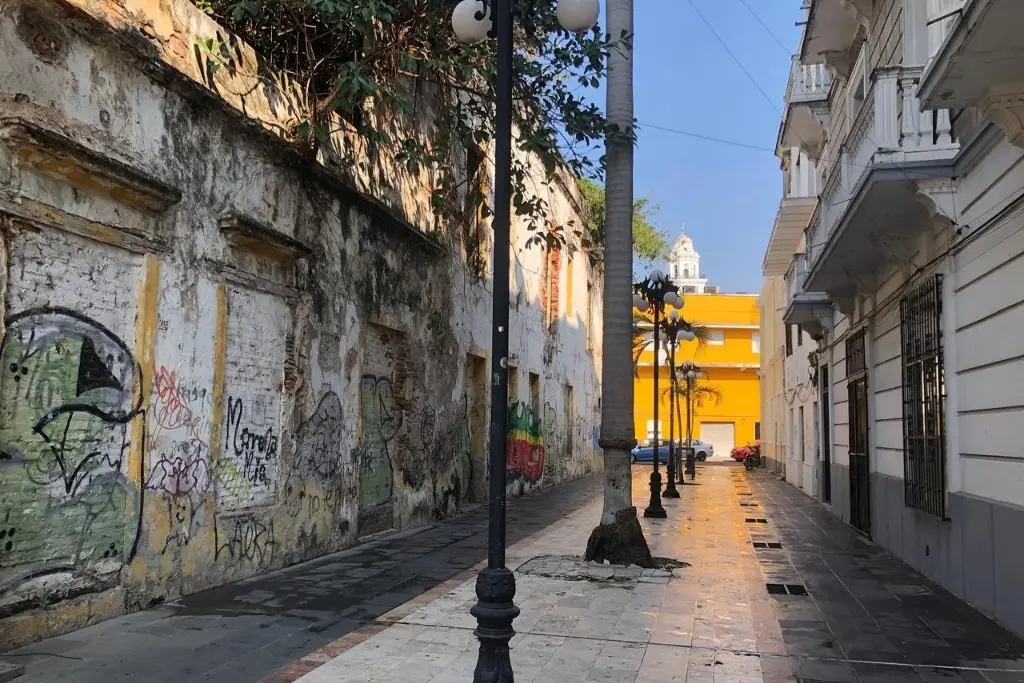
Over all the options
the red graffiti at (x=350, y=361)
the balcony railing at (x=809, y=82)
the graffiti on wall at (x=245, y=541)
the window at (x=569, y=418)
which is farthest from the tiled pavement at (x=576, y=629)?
the window at (x=569, y=418)

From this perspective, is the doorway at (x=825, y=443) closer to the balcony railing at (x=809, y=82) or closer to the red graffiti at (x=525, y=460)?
the balcony railing at (x=809, y=82)

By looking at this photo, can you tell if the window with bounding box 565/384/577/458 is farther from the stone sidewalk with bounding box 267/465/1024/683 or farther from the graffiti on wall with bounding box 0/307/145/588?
the graffiti on wall with bounding box 0/307/145/588

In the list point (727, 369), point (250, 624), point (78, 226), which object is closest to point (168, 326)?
point (78, 226)

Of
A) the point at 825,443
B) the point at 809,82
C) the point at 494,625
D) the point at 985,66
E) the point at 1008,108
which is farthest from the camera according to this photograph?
the point at 825,443

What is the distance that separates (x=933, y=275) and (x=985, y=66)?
3.81 meters

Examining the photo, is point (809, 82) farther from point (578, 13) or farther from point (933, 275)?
point (578, 13)

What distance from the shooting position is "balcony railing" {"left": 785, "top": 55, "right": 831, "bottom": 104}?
1736cm

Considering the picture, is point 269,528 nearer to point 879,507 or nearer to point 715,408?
point 879,507

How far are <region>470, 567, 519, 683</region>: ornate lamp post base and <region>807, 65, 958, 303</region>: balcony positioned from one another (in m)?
6.10

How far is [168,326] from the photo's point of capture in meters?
7.44

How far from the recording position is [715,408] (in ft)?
176

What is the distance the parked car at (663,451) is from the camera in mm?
44031

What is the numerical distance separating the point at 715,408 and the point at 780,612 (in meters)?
47.3

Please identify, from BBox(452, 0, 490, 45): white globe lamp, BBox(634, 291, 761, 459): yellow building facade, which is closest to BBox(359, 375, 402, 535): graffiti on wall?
BBox(452, 0, 490, 45): white globe lamp
